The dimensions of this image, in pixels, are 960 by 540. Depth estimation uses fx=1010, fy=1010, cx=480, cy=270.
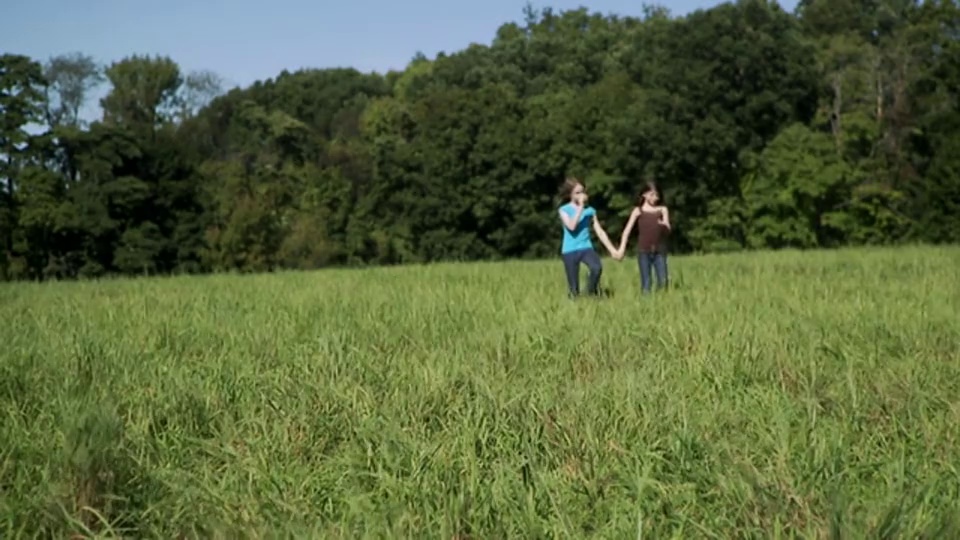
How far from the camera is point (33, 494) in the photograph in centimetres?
374

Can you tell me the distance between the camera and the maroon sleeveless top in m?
13.7

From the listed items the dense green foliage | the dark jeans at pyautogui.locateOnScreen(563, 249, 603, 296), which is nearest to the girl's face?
the dark jeans at pyautogui.locateOnScreen(563, 249, 603, 296)

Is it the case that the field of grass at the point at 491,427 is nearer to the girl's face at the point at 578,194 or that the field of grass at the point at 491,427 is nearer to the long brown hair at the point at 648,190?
the girl's face at the point at 578,194

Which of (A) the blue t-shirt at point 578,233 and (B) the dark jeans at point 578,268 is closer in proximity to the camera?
(B) the dark jeans at point 578,268

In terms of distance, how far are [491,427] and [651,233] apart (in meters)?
9.49

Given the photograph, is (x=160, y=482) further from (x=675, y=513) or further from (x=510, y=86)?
(x=510, y=86)

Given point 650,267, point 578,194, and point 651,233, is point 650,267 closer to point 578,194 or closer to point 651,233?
point 651,233

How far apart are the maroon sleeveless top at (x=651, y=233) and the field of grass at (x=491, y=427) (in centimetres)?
460

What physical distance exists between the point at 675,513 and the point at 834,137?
52203 millimetres

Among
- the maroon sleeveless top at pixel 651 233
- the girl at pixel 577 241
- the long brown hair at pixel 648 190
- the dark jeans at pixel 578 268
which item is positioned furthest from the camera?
the long brown hair at pixel 648 190

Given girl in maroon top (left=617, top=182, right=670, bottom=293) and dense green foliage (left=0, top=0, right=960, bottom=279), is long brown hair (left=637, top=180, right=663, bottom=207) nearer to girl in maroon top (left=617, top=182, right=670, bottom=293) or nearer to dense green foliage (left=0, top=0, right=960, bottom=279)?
girl in maroon top (left=617, top=182, right=670, bottom=293)

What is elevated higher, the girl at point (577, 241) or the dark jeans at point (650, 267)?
the girl at point (577, 241)

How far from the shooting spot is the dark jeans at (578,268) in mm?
12359

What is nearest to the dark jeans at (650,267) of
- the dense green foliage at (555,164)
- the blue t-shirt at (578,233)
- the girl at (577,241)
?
the girl at (577,241)
